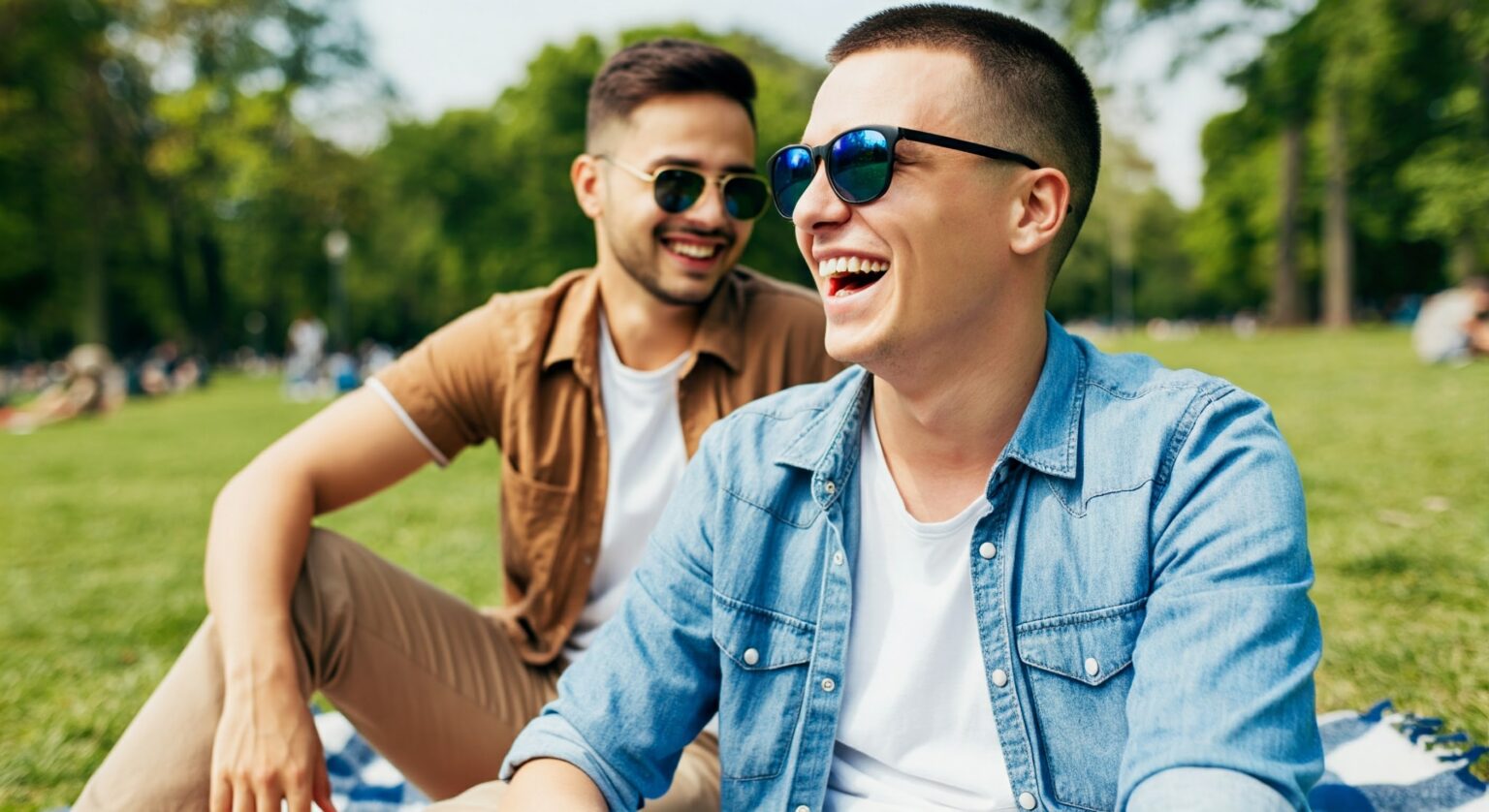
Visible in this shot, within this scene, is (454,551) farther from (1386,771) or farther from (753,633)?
(1386,771)

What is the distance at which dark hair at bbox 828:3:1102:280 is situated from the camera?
6.07 feet

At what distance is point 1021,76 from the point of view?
6.16ft

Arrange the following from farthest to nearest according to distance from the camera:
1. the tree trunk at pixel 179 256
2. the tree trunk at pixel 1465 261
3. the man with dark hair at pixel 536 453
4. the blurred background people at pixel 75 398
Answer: the tree trunk at pixel 179 256, the tree trunk at pixel 1465 261, the blurred background people at pixel 75 398, the man with dark hair at pixel 536 453

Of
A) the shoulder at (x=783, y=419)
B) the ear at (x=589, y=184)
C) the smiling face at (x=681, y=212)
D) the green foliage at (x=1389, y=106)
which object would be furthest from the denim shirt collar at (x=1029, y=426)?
the green foliage at (x=1389, y=106)

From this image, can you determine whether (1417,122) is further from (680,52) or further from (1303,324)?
(680,52)

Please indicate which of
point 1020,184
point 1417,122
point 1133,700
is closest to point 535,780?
point 1133,700

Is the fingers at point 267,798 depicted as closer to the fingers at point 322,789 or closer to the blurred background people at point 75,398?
the fingers at point 322,789

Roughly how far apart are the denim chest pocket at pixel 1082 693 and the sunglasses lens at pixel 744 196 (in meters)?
1.77

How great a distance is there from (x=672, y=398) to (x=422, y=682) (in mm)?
1044

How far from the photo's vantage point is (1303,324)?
3369 cm

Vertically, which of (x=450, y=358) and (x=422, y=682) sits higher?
(x=450, y=358)

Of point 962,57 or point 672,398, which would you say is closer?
point 962,57

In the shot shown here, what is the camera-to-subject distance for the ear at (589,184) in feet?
11.3

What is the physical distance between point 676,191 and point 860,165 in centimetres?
142
